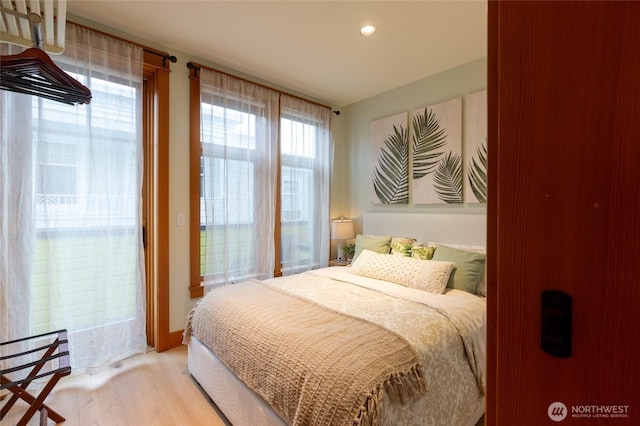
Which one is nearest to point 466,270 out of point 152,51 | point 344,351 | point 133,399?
point 344,351

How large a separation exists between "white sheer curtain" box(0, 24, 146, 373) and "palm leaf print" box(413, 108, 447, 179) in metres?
2.70

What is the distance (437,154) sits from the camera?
299cm

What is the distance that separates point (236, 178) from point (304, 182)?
0.91 meters

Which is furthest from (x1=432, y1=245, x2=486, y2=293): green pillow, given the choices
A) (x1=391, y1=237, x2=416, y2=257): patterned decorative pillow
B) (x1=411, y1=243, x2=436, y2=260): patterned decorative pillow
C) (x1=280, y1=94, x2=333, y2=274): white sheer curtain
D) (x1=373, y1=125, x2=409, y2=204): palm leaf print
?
(x1=280, y1=94, x2=333, y2=274): white sheer curtain

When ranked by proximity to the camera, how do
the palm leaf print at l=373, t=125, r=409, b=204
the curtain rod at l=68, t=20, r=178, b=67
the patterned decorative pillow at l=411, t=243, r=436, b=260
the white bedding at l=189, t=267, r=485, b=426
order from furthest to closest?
the palm leaf print at l=373, t=125, r=409, b=204, the patterned decorative pillow at l=411, t=243, r=436, b=260, the curtain rod at l=68, t=20, r=178, b=67, the white bedding at l=189, t=267, r=485, b=426

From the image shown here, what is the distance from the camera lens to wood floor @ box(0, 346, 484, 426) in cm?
172

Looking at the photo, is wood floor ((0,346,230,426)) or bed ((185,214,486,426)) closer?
bed ((185,214,486,426))

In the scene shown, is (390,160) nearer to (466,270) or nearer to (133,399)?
(466,270)

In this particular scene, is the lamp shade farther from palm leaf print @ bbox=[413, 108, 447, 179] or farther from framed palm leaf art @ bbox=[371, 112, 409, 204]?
palm leaf print @ bbox=[413, 108, 447, 179]

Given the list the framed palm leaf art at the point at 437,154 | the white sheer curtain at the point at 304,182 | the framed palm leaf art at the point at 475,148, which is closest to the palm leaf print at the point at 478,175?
the framed palm leaf art at the point at 475,148

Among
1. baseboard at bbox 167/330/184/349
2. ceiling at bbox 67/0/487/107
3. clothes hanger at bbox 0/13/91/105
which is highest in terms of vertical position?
ceiling at bbox 67/0/487/107
